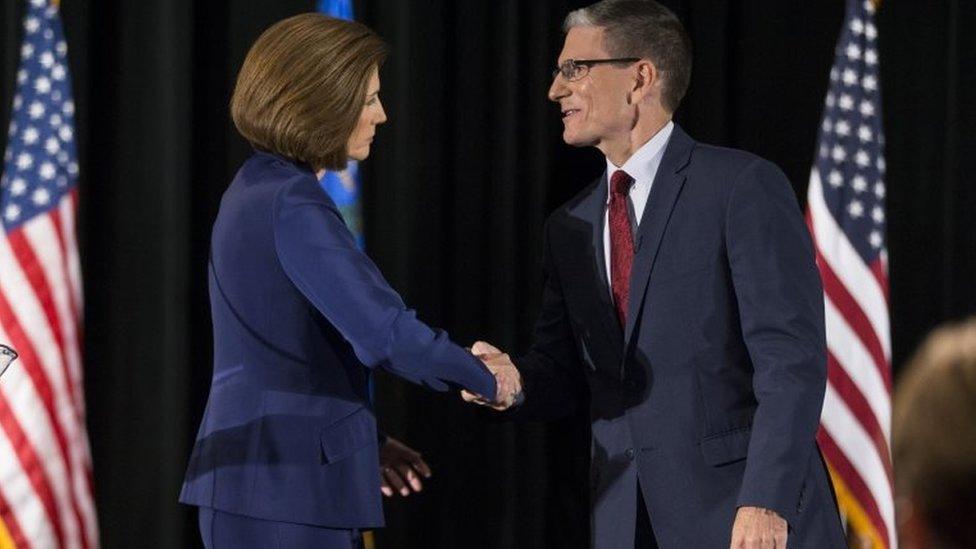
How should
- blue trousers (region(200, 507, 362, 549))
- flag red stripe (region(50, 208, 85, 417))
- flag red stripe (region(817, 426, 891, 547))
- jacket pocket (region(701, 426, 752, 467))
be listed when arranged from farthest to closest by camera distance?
flag red stripe (region(817, 426, 891, 547))
flag red stripe (region(50, 208, 85, 417))
jacket pocket (region(701, 426, 752, 467))
blue trousers (region(200, 507, 362, 549))

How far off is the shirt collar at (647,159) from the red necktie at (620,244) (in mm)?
18

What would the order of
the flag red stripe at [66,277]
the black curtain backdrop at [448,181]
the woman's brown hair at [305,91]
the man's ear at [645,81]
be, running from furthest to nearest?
the black curtain backdrop at [448,181]
the flag red stripe at [66,277]
the man's ear at [645,81]
the woman's brown hair at [305,91]

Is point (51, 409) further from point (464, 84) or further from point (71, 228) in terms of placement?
point (464, 84)

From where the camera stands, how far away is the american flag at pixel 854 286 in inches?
141

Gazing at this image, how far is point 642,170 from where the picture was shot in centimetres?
262

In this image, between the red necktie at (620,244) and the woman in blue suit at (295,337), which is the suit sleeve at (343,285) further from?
the red necktie at (620,244)

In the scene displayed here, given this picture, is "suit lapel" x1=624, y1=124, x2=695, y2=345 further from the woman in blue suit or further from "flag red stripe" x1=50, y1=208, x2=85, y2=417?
"flag red stripe" x1=50, y1=208, x2=85, y2=417

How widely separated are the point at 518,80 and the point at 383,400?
2.99 ft

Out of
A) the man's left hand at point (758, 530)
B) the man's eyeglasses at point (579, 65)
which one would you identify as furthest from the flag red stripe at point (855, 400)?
the man's left hand at point (758, 530)

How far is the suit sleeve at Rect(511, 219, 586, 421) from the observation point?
2.76m

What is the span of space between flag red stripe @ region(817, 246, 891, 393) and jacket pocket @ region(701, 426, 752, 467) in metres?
1.30

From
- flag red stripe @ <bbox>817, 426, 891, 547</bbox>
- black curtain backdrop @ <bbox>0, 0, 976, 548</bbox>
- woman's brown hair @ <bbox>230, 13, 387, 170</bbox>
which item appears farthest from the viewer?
flag red stripe @ <bbox>817, 426, 891, 547</bbox>

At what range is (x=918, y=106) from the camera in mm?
3793

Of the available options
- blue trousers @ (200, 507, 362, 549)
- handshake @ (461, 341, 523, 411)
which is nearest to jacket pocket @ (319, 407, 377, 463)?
blue trousers @ (200, 507, 362, 549)
